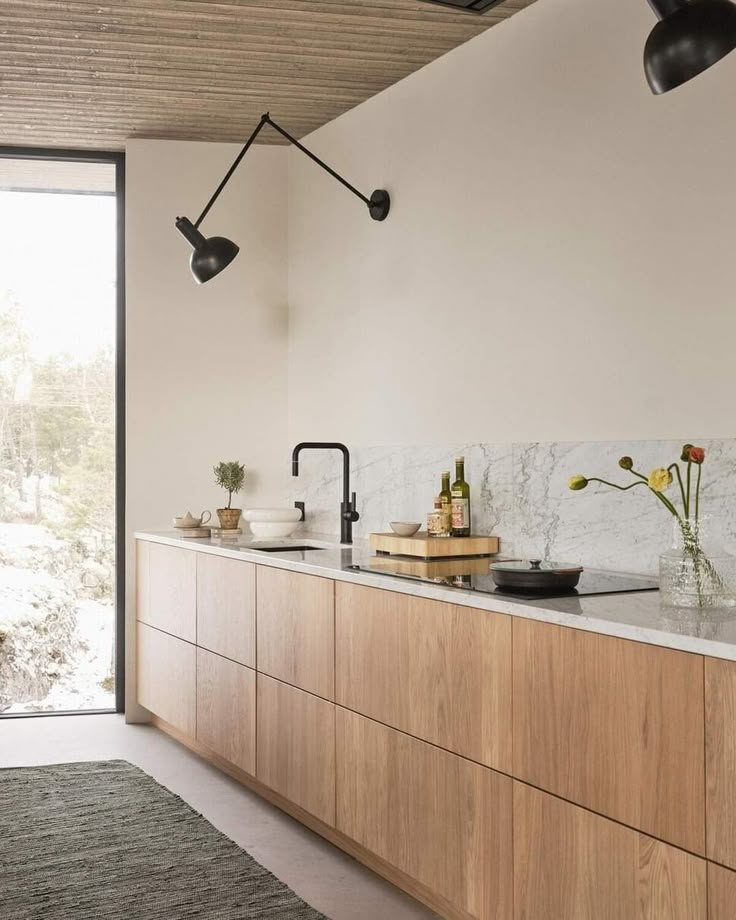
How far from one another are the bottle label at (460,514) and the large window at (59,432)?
203 cm

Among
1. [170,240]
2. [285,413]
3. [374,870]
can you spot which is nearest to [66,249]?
[170,240]

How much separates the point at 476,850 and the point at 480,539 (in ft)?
3.69

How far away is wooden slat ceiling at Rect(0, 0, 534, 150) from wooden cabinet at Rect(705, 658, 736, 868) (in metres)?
2.34

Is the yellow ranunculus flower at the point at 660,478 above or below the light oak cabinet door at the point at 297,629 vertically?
above

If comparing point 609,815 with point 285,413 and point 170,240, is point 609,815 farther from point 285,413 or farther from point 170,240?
point 170,240

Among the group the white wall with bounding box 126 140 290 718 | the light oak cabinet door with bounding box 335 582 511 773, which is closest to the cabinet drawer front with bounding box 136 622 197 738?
the white wall with bounding box 126 140 290 718

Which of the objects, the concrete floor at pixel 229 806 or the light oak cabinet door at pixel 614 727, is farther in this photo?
the concrete floor at pixel 229 806

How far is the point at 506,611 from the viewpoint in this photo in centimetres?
231

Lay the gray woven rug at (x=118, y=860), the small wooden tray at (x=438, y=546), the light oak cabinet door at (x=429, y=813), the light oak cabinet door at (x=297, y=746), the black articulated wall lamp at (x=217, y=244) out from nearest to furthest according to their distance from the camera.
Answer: the light oak cabinet door at (x=429, y=813), the gray woven rug at (x=118, y=860), the light oak cabinet door at (x=297, y=746), the small wooden tray at (x=438, y=546), the black articulated wall lamp at (x=217, y=244)

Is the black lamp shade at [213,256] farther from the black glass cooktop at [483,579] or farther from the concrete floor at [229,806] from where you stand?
the concrete floor at [229,806]

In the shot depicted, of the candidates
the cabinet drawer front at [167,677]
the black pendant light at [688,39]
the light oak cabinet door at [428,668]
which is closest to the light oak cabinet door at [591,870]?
the light oak cabinet door at [428,668]

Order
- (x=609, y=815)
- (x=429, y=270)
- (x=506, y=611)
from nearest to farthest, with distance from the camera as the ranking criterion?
(x=609, y=815), (x=506, y=611), (x=429, y=270)

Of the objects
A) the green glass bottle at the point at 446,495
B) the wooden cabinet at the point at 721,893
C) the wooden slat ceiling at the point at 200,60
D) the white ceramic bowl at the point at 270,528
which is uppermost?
the wooden slat ceiling at the point at 200,60

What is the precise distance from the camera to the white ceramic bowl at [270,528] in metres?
4.31
